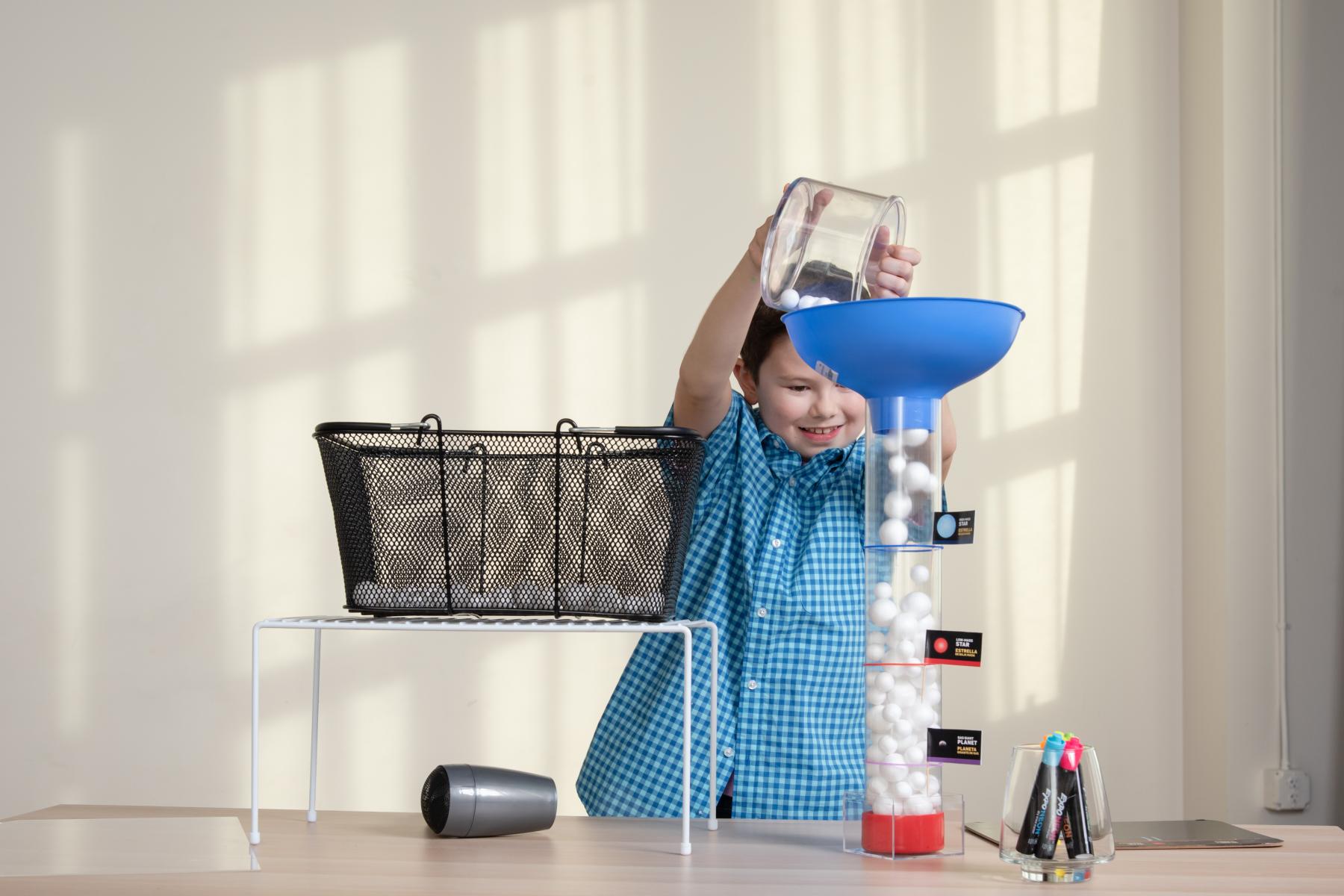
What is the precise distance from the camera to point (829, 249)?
112cm

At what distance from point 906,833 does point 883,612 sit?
0.17 m

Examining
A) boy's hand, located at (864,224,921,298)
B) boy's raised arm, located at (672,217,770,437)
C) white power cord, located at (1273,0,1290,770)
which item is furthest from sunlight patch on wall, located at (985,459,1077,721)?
boy's hand, located at (864,224,921,298)

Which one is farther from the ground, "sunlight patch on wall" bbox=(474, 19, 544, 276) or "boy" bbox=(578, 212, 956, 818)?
"sunlight patch on wall" bbox=(474, 19, 544, 276)

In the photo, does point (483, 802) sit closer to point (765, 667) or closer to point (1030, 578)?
point (765, 667)

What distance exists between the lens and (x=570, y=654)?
2.36 metres

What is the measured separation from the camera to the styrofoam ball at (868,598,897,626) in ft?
3.10

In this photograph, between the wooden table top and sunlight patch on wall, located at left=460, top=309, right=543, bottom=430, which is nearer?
the wooden table top

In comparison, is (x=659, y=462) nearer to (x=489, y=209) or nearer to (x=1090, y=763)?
(x=1090, y=763)

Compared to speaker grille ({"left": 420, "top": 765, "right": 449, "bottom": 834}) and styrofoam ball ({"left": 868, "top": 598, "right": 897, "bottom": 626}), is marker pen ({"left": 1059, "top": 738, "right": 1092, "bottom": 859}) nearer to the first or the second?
styrofoam ball ({"left": 868, "top": 598, "right": 897, "bottom": 626})

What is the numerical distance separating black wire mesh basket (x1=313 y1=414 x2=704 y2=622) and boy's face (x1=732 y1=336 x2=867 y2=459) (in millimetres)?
327

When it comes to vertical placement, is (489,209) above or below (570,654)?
above

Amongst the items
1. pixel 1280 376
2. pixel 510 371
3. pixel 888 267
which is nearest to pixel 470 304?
pixel 510 371

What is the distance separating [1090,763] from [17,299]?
7.39 feet

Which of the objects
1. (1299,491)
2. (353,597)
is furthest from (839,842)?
(1299,491)
